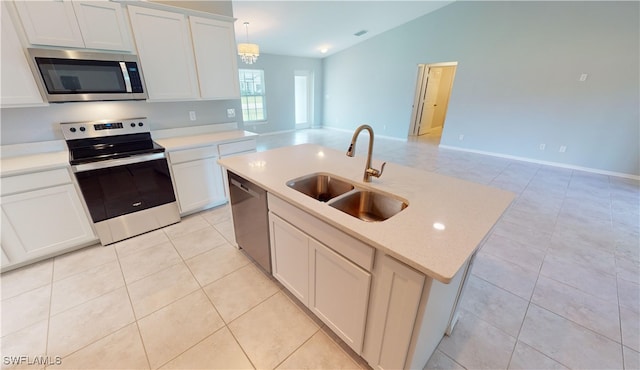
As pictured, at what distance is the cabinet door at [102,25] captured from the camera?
1.99 m

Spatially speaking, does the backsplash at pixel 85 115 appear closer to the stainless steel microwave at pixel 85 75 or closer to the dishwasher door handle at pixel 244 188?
the stainless steel microwave at pixel 85 75

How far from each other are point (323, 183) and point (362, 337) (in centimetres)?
95

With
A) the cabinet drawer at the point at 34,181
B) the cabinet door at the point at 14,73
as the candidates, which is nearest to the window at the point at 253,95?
the cabinet door at the point at 14,73

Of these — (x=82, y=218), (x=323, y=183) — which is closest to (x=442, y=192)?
(x=323, y=183)

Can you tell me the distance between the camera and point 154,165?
7.66 ft

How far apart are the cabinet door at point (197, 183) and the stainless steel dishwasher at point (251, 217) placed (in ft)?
2.72

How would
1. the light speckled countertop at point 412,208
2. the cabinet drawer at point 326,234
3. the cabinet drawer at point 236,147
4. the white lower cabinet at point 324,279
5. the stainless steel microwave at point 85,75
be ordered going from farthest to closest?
the cabinet drawer at point 236,147 → the stainless steel microwave at point 85,75 → the white lower cabinet at point 324,279 → the cabinet drawer at point 326,234 → the light speckled countertop at point 412,208

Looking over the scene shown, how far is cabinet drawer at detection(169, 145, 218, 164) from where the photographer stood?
8.20 ft

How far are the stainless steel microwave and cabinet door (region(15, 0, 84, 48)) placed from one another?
0.09m

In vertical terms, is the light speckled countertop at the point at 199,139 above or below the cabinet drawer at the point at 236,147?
above

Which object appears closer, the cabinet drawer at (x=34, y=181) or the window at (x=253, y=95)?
the cabinet drawer at (x=34, y=181)

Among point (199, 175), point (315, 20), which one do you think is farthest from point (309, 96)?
point (199, 175)

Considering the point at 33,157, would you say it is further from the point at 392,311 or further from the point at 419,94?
the point at 419,94

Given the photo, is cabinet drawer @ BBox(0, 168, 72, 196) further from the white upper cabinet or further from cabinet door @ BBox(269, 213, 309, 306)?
cabinet door @ BBox(269, 213, 309, 306)
